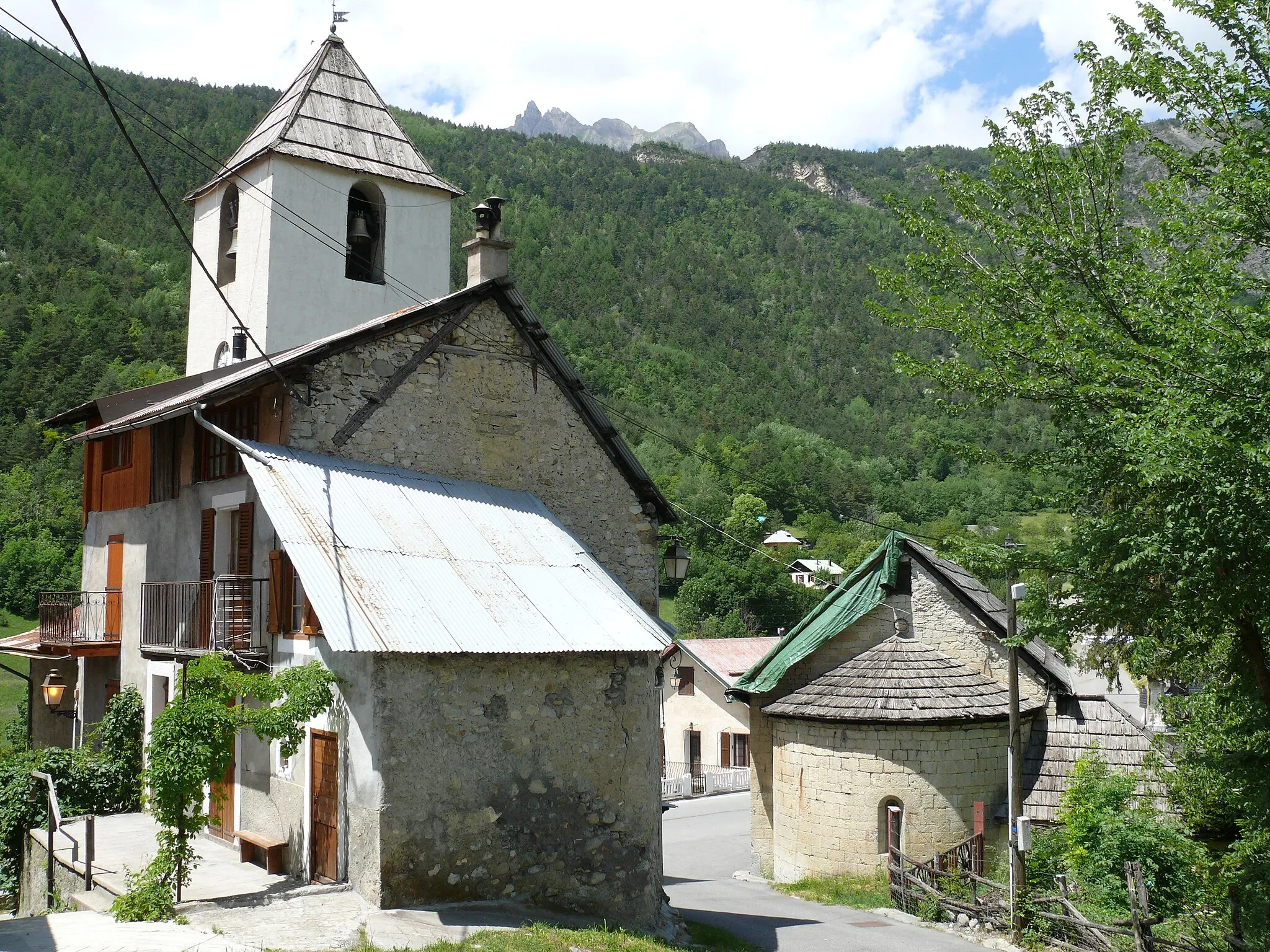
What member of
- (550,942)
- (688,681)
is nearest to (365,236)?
(550,942)

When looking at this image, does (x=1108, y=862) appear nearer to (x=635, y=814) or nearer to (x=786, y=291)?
(x=635, y=814)

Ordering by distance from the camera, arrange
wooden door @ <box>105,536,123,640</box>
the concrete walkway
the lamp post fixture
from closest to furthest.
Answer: the concrete walkway
the lamp post fixture
wooden door @ <box>105,536,123,640</box>

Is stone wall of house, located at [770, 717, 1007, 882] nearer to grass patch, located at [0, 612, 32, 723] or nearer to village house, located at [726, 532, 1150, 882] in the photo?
village house, located at [726, 532, 1150, 882]

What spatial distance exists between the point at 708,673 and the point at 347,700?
28833 millimetres

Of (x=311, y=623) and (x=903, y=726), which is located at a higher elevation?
(x=311, y=623)

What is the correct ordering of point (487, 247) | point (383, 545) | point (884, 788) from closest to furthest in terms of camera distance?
point (383, 545), point (487, 247), point (884, 788)

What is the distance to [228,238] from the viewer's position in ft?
58.5

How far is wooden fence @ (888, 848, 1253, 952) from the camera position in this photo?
13008 mm

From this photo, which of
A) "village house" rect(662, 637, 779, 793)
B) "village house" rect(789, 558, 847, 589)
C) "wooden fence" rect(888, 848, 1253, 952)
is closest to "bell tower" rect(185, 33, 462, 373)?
"wooden fence" rect(888, 848, 1253, 952)

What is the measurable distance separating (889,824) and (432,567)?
10.4 meters

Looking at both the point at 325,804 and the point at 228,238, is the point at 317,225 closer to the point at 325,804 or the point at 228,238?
the point at 228,238

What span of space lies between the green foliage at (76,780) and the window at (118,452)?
3578 mm

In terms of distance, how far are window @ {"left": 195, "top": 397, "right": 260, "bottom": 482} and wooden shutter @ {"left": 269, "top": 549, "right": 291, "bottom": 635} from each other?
1.74 m

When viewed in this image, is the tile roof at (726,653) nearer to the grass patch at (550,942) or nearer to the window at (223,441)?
the window at (223,441)
